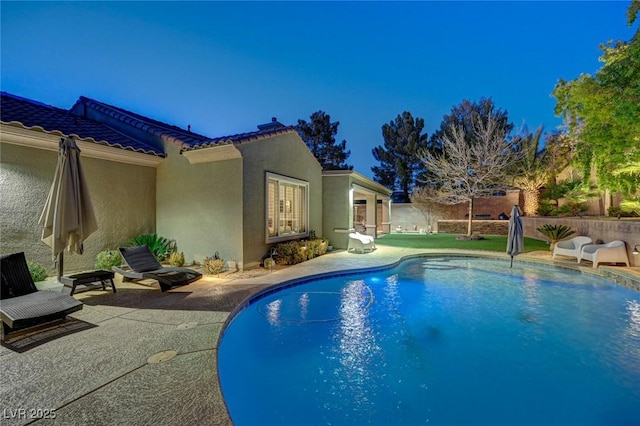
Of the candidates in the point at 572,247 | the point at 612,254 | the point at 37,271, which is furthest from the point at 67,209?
the point at 572,247

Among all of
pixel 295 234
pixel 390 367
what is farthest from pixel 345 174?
pixel 390 367

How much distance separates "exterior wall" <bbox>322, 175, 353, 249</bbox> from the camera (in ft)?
47.2

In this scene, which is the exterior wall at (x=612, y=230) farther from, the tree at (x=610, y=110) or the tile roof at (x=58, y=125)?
the tile roof at (x=58, y=125)

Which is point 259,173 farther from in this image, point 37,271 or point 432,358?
point 432,358

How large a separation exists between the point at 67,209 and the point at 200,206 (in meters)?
4.24

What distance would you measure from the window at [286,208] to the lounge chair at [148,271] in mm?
3382

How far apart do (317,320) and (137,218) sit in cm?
757

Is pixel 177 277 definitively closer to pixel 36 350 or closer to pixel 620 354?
pixel 36 350

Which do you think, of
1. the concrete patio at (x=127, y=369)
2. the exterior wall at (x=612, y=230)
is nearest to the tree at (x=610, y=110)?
the exterior wall at (x=612, y=230)

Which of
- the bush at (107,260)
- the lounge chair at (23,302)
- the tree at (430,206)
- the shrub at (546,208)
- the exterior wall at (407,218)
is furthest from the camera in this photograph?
the exterior wall at (407,218)

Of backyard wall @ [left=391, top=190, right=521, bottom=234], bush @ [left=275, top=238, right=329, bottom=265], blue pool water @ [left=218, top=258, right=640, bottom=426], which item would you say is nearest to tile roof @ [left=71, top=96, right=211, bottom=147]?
bush @ [left=275, top=238, right=329, bottom=265]

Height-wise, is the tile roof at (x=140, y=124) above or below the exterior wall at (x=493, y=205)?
above

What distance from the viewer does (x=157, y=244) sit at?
9.80 m

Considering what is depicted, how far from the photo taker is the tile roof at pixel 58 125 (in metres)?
7.59
